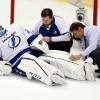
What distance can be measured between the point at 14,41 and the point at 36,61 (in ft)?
0.98

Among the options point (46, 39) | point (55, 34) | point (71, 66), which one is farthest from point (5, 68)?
point (55, 34)

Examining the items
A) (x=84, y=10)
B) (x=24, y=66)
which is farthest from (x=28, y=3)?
(x=24, y=66)

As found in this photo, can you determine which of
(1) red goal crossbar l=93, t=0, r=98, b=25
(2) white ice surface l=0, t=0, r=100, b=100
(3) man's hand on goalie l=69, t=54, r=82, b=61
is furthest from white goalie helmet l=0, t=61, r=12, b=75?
(1) red goal crossbar l=93, t=0, r=98, b=25

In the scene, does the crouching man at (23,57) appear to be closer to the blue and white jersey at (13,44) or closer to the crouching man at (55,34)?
the blue and white jersey at (13,44)

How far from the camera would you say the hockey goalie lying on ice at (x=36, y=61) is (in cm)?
238

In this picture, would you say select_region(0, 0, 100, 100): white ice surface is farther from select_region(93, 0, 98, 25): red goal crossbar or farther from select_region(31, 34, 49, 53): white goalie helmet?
select_region(93, 0, 98, 25): red goal crossbar

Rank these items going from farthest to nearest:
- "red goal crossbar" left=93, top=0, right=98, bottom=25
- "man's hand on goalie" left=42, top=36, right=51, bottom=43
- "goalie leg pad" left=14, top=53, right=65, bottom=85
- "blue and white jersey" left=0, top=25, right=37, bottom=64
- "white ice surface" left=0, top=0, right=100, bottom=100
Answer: "red goal crossbar" left=93, top=0, right=98, bottom=25
"man's hand on goalie" left=42, top=36, right=51, bottom=43
"blue and white jersey" left=0, top=25, right=37, bottom=64
"goalie leg pad" left=14, top=53, right=65, bottom=85
"white ice surface" left=0, top=0, right=100, bottom=100

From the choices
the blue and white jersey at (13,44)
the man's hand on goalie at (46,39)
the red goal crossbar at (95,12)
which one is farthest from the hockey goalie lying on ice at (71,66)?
the red goal crossbar at (95,12)

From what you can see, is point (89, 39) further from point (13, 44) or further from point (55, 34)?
point (13, 44)

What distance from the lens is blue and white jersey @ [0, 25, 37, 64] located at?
259 cm

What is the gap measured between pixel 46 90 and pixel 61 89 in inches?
4.3

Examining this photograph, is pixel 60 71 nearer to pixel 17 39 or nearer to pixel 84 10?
pixel 17 39

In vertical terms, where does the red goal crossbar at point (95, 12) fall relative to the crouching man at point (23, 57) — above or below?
above

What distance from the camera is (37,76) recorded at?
238 centimetres
